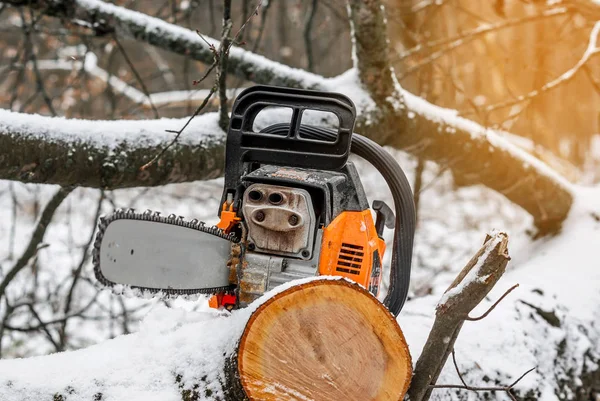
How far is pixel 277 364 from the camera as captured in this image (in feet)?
4.66

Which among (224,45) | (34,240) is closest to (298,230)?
(224,45)

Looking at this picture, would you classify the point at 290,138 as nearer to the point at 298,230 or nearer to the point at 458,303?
the point at 298,230

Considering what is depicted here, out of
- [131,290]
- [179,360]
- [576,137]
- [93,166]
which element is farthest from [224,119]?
[576,137]

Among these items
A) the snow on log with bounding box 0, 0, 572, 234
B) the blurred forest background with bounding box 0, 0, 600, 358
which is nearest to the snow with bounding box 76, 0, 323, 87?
the snow on log with bounding box 0, 0, 572, 234

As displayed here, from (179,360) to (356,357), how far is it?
44 cm

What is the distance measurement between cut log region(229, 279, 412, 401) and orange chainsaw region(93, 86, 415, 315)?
217mm

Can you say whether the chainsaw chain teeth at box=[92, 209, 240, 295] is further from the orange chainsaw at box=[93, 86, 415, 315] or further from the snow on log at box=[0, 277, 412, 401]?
the snow on log at box=[0, 277, 412, 401]

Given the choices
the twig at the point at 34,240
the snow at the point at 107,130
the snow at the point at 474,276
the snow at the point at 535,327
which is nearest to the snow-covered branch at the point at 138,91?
the twig at the point at 34,240

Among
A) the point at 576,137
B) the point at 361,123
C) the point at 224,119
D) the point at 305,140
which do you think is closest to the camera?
the point at 305,140

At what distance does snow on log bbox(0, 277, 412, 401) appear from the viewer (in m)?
1.42

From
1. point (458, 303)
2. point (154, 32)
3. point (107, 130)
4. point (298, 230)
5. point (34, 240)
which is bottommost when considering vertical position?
point (34, 240)

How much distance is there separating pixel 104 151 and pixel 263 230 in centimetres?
89

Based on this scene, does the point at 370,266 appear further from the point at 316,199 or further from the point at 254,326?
the point at 254,326

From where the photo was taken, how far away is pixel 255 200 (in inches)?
64.5
